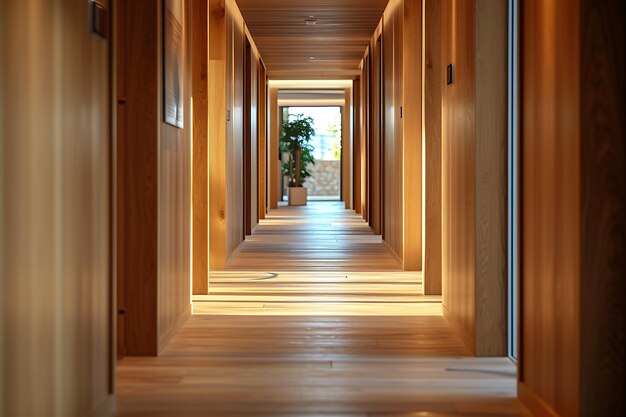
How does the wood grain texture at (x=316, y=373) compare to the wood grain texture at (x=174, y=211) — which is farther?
the wood grain texture at (x=174, y=211)

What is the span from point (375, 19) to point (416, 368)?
20.7 ft

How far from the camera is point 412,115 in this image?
6770 millimetres

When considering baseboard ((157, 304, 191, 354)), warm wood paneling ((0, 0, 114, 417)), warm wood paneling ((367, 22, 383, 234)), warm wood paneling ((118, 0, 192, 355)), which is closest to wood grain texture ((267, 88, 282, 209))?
warm wood paneling ((367, 22, 383, 234))

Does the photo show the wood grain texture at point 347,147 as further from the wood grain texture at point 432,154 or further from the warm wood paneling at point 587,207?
the warm wood paneling at point 587,207

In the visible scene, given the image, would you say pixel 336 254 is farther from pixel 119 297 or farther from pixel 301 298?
pixel 119 297

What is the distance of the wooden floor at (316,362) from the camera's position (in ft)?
10.2

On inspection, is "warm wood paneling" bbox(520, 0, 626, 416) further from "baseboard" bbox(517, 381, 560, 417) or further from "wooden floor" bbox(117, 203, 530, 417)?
"wooden floor" bbox(117, 203, 530, 417)

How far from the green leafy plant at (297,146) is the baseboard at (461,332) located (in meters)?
14.8

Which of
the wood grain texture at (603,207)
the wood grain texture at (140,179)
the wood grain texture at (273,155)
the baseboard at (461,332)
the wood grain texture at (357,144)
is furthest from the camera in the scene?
the wood grain texture at (273,155)

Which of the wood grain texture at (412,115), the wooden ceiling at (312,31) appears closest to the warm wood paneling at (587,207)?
the wood grain texture at (412,115)

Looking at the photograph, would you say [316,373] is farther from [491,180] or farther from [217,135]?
[217,135]

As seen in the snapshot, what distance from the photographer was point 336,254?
338 inches

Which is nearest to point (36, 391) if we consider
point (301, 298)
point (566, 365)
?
point (566, 365)

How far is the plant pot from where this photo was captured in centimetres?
1961
